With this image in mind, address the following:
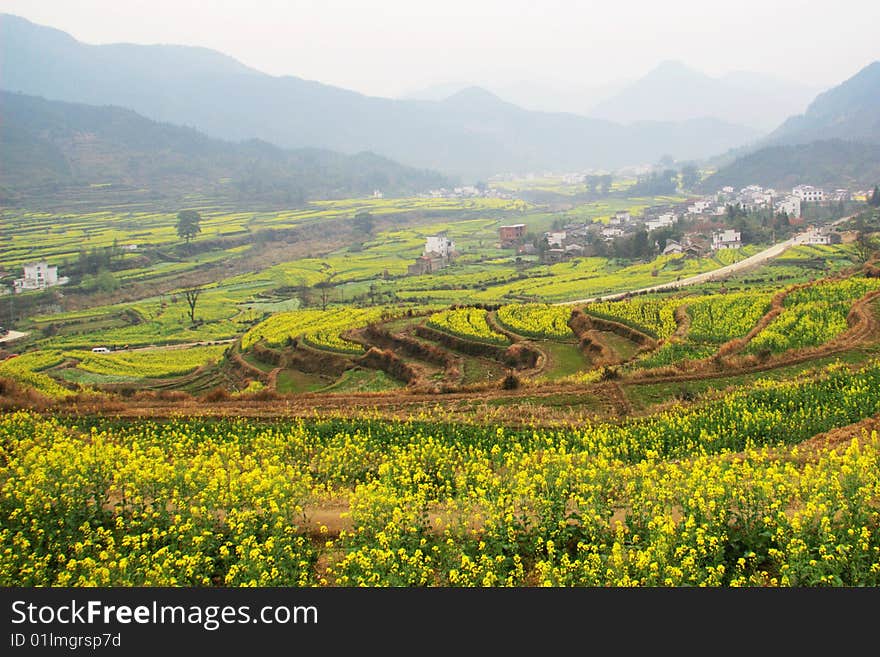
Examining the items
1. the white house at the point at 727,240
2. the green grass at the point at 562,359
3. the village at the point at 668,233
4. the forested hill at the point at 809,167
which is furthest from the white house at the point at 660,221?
the green grass at the point at 562,359

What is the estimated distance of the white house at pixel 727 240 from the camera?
268 feet

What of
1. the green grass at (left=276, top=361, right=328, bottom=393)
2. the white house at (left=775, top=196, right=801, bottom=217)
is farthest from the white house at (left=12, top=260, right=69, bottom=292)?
the white house at (left=775, top=196, right=801, bottom=217)

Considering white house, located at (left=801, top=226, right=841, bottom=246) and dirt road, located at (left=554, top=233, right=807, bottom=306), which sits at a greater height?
white house, located at (left=801, top=226, right=841, bottom=246)

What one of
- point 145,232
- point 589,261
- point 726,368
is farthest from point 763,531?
point 145,232

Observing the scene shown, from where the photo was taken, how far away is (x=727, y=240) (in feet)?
271

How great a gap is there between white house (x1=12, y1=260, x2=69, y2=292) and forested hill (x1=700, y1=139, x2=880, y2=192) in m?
139

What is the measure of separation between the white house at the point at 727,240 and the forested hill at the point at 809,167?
6830 centimetres

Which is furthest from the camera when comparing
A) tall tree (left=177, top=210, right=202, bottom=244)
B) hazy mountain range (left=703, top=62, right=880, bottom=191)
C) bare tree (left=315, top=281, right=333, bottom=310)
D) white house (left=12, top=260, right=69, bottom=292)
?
hazy mountain range (left=703, top=62, right=880, bottom=191)

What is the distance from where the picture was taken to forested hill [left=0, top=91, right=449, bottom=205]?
Answer: 132m

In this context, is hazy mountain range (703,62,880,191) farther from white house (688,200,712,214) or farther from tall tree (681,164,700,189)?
white house (688,200,712,214)

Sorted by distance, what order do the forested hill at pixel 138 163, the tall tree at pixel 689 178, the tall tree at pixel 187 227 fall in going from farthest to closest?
1. the tall tree at pixel 689 178
2. the forested hill at pixel 138 163
3. the tall tree at pixel 187 227

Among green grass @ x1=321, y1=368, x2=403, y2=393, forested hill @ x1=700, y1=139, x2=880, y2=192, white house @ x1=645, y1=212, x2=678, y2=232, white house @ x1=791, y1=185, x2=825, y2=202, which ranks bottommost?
green grass @ x1=321, y1=368, x2=403, y2=393

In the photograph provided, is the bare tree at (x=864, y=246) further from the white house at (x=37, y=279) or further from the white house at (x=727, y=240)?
the white house at (x=37, y=279)

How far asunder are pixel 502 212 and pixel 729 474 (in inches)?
5331
